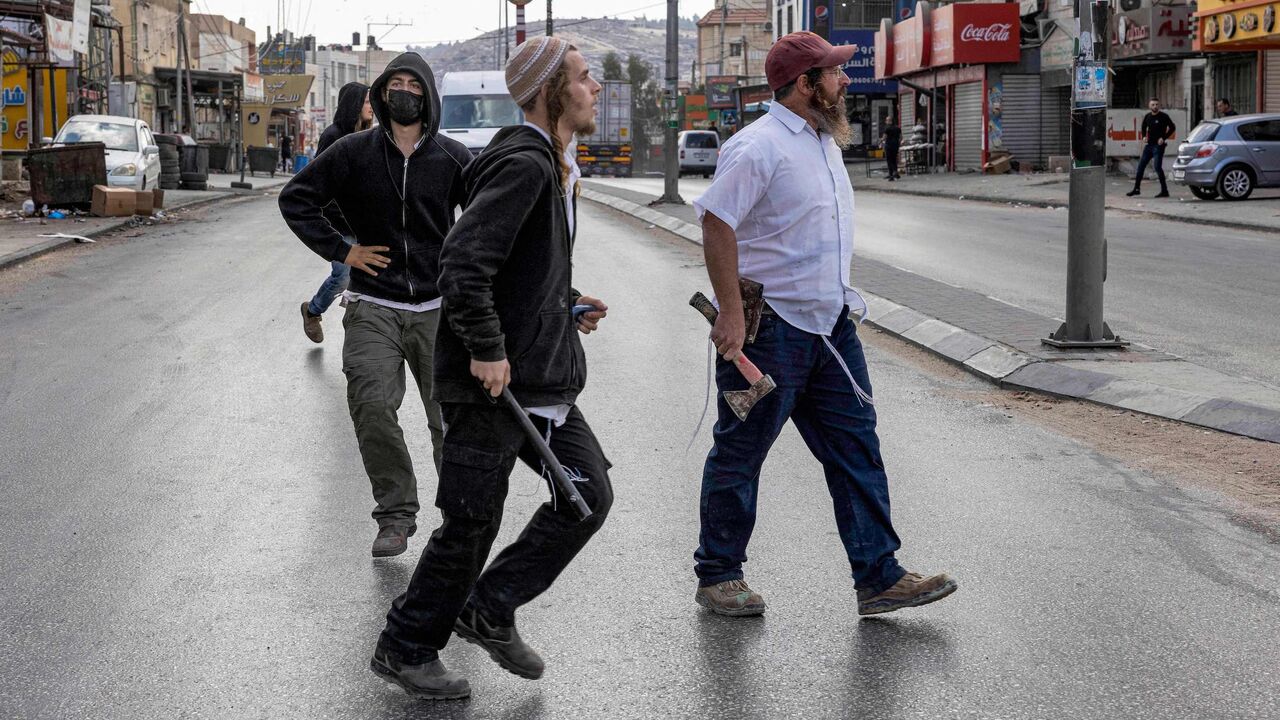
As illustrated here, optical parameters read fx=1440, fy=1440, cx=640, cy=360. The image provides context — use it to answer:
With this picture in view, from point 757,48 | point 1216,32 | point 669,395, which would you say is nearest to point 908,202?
point 1216,32

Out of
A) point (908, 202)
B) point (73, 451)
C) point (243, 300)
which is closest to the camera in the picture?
point (73, 451)

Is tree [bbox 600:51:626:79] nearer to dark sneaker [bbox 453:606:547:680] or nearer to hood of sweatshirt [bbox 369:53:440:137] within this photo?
hood of sweatshirt [bbox 369:53:440:137]

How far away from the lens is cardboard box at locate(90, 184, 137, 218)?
23.0 meters

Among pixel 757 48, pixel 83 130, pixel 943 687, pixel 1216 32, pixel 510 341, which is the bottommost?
pixel 943 687

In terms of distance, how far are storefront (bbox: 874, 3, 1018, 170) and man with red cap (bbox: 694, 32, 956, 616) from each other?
126 feet

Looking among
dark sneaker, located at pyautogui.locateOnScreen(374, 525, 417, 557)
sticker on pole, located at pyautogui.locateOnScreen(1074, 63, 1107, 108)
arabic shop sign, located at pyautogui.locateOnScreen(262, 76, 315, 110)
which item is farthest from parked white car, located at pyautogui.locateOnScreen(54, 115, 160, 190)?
arabic shop sign, located at pyautogui.locateOnScreen(262, 76, 315, 110)

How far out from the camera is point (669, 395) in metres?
8.52

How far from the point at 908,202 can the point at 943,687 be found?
88.8 ft

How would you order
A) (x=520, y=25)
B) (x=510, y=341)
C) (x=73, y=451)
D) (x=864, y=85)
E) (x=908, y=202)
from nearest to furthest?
(x=510, y=341) < (x=73, y=451) < (x=908, y=202) < (x=520, y=25) < (x=864, y=85)

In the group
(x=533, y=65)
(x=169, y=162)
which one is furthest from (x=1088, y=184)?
(x=169, y=162)

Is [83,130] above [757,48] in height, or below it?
below

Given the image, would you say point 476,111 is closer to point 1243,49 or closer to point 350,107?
point 1243,49

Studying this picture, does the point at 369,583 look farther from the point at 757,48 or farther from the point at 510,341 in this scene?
the point at 757,48

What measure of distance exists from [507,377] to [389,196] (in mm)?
1928
